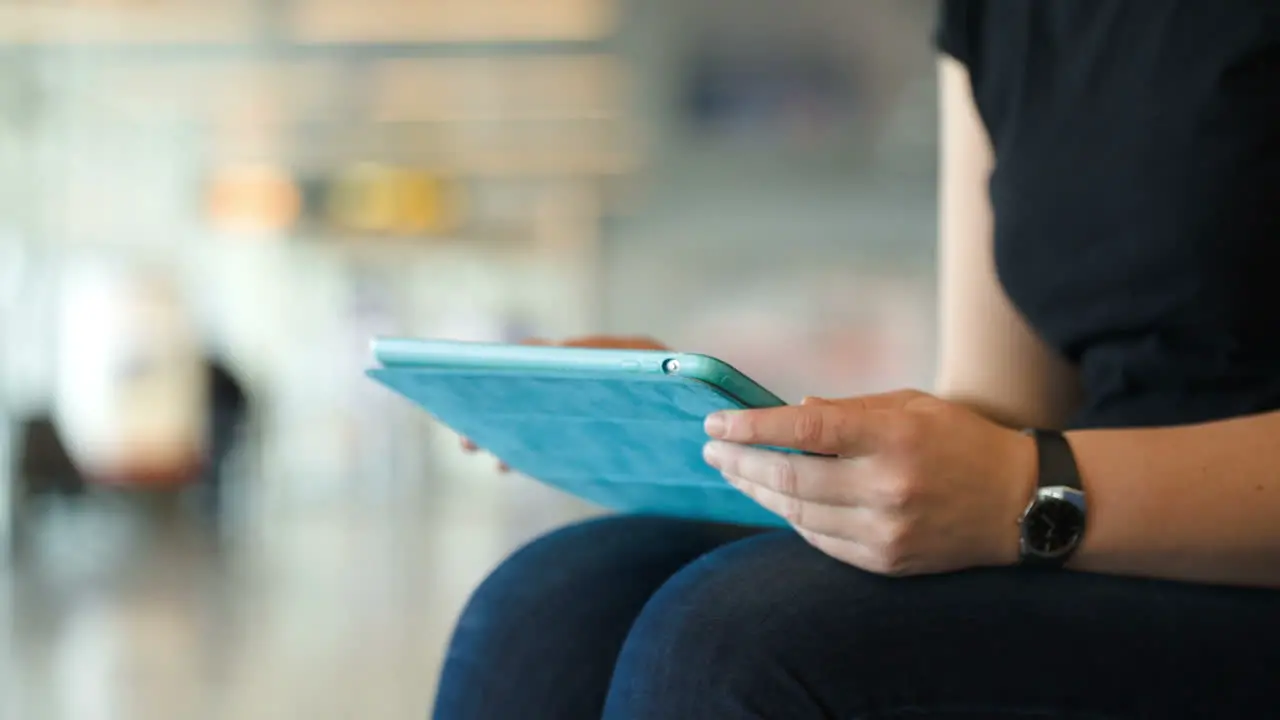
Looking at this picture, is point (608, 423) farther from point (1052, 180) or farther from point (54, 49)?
point (54, 49)

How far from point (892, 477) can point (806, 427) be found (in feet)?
0.14

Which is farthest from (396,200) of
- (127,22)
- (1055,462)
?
(1055,462)

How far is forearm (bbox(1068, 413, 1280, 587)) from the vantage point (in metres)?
0.47

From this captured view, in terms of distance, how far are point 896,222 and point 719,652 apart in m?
3.10

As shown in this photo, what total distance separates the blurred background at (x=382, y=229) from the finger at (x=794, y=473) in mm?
2470

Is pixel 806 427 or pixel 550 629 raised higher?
pixel 806 427

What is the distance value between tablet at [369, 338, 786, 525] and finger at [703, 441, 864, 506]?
0.06 ft

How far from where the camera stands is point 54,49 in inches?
150

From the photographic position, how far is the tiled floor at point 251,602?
163 cm

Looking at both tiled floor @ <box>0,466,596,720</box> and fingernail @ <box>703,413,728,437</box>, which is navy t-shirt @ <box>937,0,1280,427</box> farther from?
tiled floor @ <box>0,466,596,720</box>

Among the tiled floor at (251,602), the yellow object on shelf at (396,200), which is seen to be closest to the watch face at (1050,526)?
the tiled floor at (251,602)

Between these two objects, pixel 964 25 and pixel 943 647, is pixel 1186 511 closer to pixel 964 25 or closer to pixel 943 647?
pixel 943 647

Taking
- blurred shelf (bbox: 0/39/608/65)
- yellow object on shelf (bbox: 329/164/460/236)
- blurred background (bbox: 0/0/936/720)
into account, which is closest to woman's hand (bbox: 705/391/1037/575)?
blurred background (bbox: 0/0/936/720)

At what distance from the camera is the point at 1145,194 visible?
0.59 m
